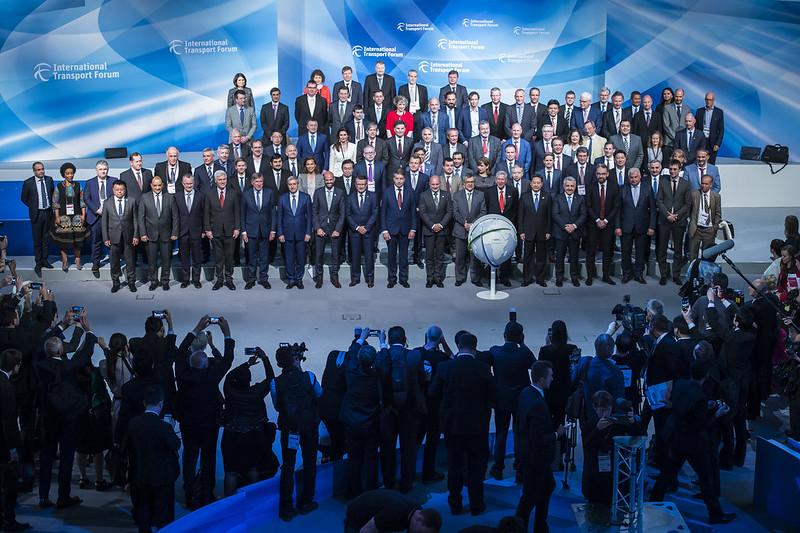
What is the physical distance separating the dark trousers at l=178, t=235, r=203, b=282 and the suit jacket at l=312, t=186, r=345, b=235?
1.56 meters

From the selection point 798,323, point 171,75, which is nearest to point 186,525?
point 798,323

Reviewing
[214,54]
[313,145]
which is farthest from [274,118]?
[214,54]

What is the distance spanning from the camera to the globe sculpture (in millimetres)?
13211

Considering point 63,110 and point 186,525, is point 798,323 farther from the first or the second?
point 63,110

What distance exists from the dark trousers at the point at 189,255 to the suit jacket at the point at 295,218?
3.60ft

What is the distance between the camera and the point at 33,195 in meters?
14.2

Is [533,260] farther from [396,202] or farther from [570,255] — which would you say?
[396,202]

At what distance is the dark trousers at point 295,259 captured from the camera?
13920 millimetres

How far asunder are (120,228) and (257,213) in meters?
1.76

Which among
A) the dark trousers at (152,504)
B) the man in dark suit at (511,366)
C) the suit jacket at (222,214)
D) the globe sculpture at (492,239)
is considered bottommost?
the dark trousers at (152,504)

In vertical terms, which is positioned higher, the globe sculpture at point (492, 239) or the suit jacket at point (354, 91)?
the suit jacket at point (354, 91)

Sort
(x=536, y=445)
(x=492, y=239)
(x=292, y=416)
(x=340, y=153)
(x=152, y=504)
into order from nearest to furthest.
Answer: (x=536, y=445) < (x=152, y=504) < (x=292, y=416) < (x=492, y=239) < (x=340, y=153)

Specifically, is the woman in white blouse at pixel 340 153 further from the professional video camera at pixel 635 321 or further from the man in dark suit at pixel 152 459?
the man in dark suit at pixel 152 459

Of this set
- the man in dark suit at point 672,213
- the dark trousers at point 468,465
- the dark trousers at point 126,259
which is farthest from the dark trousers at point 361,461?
the man in dark suit at point 672,213
